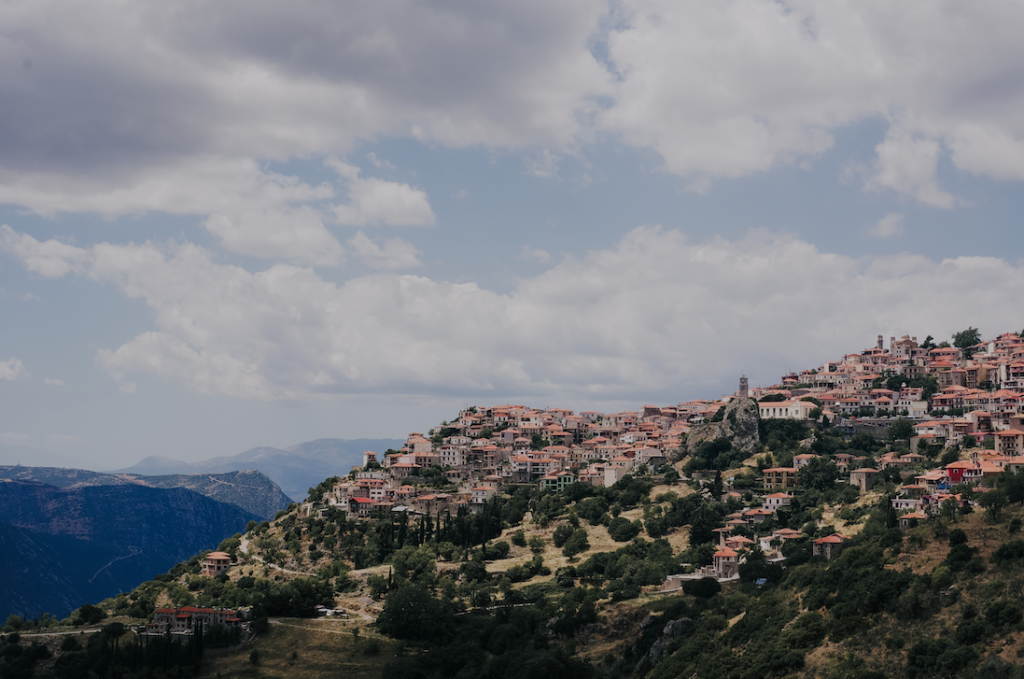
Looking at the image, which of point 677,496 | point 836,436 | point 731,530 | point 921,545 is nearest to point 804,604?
point 921,545

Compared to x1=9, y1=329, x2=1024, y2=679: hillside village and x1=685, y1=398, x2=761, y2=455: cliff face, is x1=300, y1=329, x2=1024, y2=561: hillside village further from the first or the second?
x1=685, y1=398, x2=761, y2=455: cliff face

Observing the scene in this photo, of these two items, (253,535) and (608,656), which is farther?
(253,535)

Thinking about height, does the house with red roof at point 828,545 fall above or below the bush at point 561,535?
above

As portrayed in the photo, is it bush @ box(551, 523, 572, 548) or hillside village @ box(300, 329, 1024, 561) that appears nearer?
hillside village @ box(300, 329, 1024, 561)

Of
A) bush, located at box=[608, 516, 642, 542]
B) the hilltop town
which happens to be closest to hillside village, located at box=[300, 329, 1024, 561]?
the hilltop town

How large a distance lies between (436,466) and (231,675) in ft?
156

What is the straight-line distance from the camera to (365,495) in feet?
345

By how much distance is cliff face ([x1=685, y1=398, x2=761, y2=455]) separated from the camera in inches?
4126

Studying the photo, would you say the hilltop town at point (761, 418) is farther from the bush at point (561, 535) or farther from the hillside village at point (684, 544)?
the bush at point (561, 535)

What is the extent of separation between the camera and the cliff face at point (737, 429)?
105 meters

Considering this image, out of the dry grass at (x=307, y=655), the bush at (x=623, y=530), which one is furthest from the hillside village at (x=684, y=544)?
the dry grass at (x=307, y=655)

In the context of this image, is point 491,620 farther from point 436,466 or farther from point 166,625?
point 436,466

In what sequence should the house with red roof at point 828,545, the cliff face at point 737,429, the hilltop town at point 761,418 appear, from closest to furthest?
1. the house with red roof at point 828,545
2. the hilltop town at point 761,418
3. the cliff face at point 737,429

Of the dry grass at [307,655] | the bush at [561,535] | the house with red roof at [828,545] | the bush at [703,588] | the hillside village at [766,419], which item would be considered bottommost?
the dry grass at [307,655]
